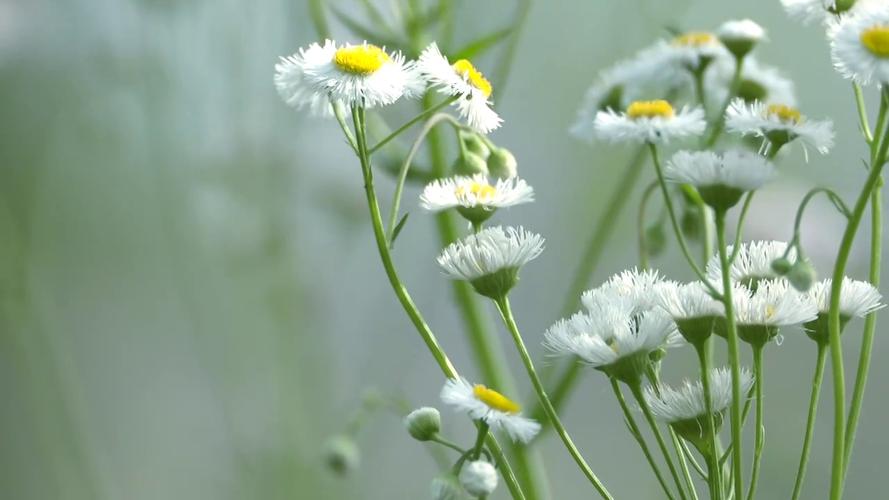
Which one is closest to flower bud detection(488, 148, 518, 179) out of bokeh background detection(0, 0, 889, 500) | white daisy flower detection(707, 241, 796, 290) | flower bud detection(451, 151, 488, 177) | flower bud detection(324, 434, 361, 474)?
flower bud detection(451, 151, 488, 177)

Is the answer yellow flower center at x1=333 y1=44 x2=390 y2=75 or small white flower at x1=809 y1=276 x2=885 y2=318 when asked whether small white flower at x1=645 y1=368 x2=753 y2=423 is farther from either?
yellow flower center at x1=333 y1=44 x2=390 y2=75

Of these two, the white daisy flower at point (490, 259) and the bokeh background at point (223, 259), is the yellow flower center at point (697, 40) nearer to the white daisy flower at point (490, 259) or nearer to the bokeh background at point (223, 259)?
the white daisy flower at point (490, 259)

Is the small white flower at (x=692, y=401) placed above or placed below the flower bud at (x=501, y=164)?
below

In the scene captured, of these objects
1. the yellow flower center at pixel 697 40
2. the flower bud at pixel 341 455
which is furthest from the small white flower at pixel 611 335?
the flower bud at pixel 341 455

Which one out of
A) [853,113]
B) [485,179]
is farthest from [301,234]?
[485,179]

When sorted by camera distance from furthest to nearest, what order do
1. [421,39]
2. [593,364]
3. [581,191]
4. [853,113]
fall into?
[581,191]
[853,113]
[421,39]
[593,364]

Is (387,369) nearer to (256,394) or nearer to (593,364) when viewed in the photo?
(256,394)
